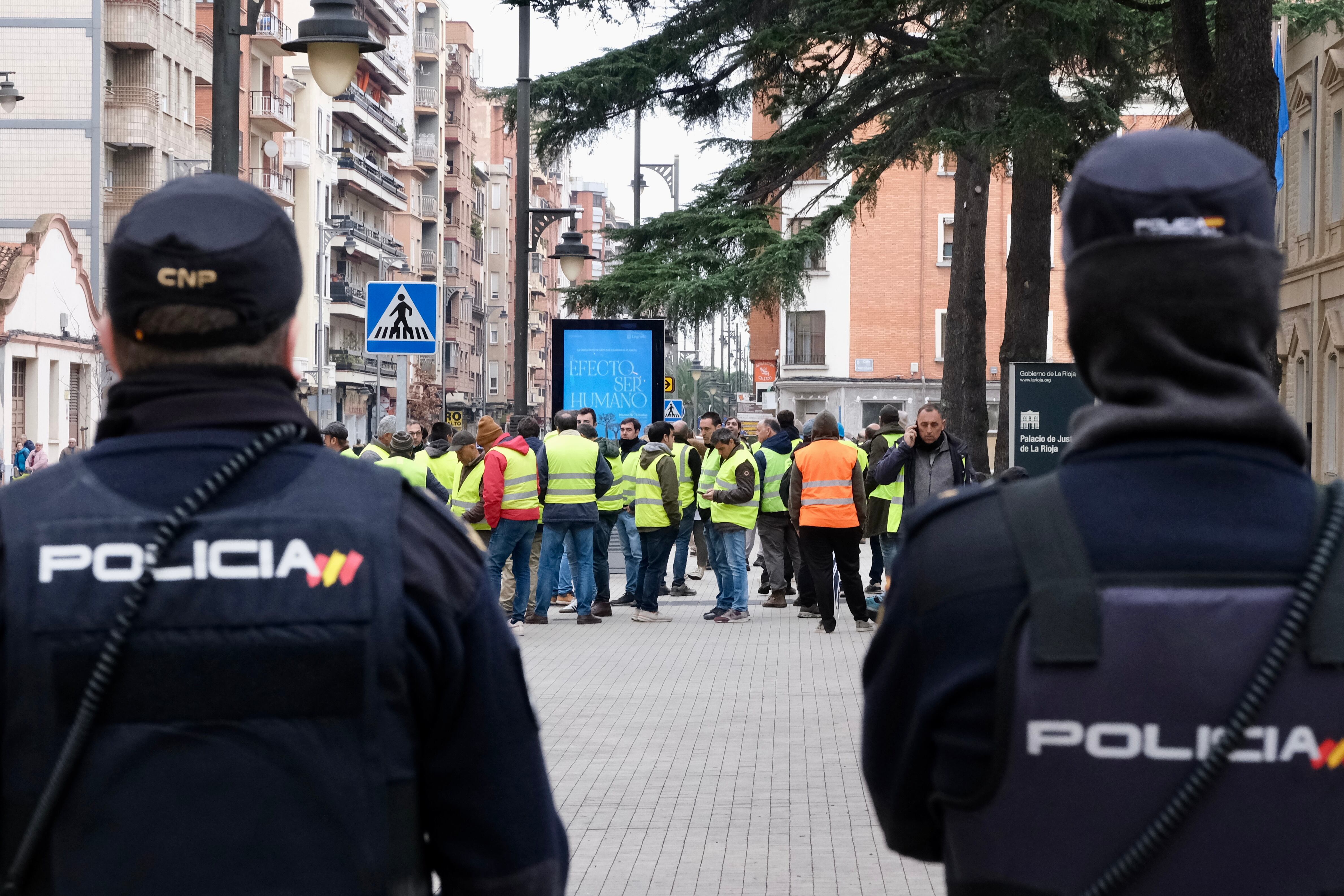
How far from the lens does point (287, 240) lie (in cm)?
262

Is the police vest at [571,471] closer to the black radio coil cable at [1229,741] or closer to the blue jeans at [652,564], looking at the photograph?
the blue jeans at [652,564]

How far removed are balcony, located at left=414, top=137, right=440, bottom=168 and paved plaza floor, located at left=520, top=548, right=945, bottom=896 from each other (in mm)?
87118

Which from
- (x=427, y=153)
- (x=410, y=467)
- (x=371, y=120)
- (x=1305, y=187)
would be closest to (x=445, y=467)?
(x=410, y=467)

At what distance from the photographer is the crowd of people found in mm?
15625

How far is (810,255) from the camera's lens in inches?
647

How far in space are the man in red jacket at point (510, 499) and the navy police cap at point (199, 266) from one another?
13826 millimetres

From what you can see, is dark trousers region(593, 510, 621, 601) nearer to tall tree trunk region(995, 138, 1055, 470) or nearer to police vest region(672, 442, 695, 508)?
police vest region(672, 442, 695, 508)

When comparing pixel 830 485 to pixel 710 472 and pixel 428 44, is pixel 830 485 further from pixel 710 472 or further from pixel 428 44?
pixel 428 44

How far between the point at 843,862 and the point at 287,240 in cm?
505

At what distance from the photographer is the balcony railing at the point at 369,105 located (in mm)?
79438

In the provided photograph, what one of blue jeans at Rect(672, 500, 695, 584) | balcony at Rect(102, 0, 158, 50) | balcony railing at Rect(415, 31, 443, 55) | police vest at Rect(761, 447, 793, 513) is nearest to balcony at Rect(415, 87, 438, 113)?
balcony railing at Rect(415, 31, 443, 55)

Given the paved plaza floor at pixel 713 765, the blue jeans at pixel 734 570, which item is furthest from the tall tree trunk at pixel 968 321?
the paved plaza floor at pixel 713 765

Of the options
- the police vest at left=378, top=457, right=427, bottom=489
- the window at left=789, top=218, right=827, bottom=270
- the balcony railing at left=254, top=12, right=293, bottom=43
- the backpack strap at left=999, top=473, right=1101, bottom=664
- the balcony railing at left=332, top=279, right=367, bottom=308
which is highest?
the balcony railing at left=254, top=12, right=293, bottom=43

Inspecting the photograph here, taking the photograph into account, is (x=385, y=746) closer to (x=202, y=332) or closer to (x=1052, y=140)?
(x=202, y=332)
